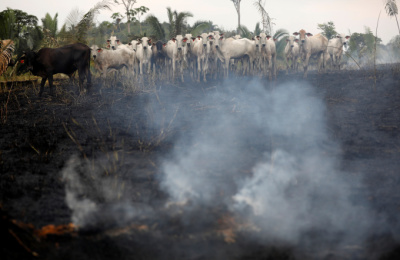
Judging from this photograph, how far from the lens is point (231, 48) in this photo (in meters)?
14.6

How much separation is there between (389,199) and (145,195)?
2776 mm

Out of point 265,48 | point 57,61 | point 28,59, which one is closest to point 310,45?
point 265,48

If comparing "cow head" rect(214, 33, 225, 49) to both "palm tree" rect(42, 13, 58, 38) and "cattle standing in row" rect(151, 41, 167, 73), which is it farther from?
"palm tree" rect(42, 13, 58, 38)

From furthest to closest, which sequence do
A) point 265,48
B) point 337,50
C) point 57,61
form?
point 337,50 → point 265,48 → point 57,61

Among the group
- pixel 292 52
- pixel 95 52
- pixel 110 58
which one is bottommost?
pixel 110 58

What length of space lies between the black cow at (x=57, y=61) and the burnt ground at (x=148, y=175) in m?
1.23

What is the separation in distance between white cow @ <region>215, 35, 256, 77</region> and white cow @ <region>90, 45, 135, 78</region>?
3380 mm

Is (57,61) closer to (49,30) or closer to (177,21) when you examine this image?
(49,30)

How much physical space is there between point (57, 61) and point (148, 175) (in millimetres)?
7014

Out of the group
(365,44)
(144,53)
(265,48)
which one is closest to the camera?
(144,53)

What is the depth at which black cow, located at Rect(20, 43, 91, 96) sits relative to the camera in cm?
1021

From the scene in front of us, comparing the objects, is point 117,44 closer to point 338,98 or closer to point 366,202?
point 338,98

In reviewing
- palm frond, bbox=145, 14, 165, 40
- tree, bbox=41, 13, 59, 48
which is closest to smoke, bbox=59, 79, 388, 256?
tree, bbox=41, 13, 59, 48

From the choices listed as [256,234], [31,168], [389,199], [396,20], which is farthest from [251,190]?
[396,20]
